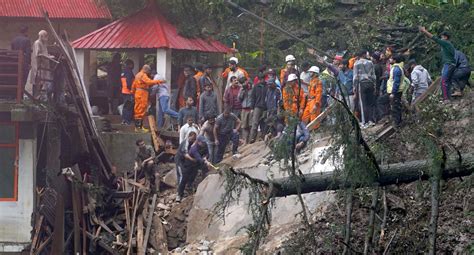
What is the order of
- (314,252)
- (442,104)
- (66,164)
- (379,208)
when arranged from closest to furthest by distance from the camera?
1. (314,252)
2. (379,208)
3. (442,104)
4. (66,164)

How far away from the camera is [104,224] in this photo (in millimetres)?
25688

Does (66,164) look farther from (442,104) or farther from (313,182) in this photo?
(313,182)

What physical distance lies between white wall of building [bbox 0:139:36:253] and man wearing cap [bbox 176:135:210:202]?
3.35 m

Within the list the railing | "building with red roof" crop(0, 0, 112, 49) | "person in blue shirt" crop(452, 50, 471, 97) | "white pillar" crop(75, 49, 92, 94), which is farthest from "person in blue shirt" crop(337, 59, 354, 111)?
"building with red roof" crop(0, 0, 112, 49)

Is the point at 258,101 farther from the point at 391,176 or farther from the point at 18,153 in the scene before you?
the point at 391,176

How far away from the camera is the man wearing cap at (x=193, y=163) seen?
2533 cm

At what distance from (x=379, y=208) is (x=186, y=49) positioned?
11.1 metres

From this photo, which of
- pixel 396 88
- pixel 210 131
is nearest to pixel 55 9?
pixel 210 131

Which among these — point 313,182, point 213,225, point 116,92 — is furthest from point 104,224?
point 313,182

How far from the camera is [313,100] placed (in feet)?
77.0

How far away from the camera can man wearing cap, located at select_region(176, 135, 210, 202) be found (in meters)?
25.3

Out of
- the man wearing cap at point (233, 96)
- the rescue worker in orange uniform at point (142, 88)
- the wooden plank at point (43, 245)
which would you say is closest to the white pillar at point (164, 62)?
the rescue worker in orange uniform at point (142, 88)

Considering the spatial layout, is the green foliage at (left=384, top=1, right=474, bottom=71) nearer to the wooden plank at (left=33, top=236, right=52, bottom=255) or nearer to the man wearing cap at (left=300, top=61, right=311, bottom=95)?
the man wearing cap at (left=300, top=61, right=311, bottom=95)

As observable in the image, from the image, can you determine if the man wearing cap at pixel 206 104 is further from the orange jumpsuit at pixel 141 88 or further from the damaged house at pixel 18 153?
the damaged house at pixel 18 153
